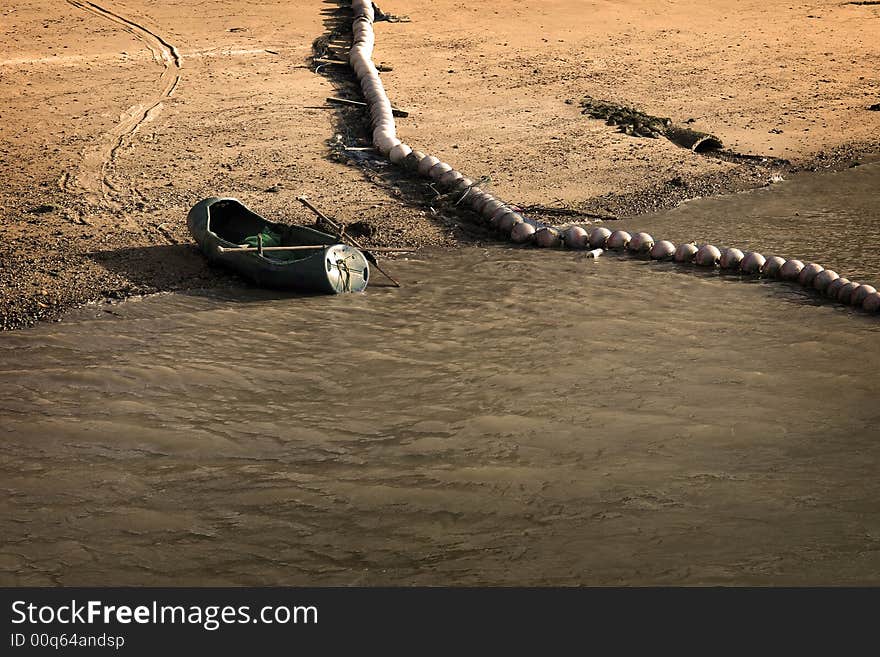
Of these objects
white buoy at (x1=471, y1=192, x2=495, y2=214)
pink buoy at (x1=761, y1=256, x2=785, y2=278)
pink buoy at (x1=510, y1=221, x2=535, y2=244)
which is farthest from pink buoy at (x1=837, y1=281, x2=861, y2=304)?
white buoy at (x1=471, y1=192, x2=495, y2=214)

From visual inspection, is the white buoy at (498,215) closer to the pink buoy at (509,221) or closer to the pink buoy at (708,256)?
the pink buoy at (509,221)

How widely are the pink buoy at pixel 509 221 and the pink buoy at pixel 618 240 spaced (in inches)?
34.8

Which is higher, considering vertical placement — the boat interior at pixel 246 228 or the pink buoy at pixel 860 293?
the boat interior at pixel 246 228

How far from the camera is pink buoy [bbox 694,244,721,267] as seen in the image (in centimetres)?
995

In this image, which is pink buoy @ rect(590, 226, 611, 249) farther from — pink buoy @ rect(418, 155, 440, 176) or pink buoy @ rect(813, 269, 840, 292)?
pink buoy @ rect(418, 155, 440, 176)

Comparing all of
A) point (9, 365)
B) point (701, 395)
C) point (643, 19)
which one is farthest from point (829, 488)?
point (643, 19)

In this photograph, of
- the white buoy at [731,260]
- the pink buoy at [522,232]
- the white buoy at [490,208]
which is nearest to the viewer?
the white buoy at [731,260]

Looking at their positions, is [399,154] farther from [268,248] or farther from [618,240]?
[268,248]

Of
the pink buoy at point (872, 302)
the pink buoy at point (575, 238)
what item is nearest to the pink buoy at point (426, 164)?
the pink buoy at point (575, 238)

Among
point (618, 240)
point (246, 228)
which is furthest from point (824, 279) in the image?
point (246, 228)

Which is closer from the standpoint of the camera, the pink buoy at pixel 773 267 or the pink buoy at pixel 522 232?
the pink buoy at pixel 773 267

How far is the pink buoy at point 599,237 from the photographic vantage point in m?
10.3

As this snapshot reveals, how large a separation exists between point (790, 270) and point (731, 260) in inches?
21.5

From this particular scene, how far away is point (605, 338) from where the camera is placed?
27.2 ft
